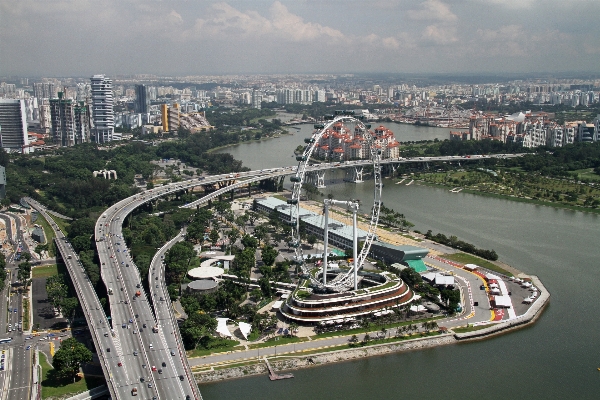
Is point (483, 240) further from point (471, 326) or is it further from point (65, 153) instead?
→ point (65, 153)

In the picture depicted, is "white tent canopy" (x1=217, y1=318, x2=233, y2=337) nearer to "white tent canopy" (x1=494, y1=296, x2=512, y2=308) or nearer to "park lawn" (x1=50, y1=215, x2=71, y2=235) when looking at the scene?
"white tent canopy" (x1=494, y1=296, x2=512, y2=308)

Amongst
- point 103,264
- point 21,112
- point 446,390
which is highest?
point 21,112

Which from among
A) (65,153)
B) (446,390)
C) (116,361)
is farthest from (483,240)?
(65,153)

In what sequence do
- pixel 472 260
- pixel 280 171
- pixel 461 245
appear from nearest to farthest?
pixel 472 260
pixel 461 245
pixel 280 171

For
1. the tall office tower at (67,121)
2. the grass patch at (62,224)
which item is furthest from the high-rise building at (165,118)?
the grass patch at (62,224)

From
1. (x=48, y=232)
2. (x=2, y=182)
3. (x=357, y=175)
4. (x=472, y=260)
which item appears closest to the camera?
(x=472, y=260)

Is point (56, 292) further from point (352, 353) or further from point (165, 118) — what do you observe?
point (165, 118)

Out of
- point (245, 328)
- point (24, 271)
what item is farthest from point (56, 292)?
point (245, 328)
